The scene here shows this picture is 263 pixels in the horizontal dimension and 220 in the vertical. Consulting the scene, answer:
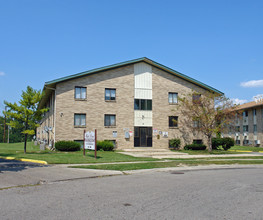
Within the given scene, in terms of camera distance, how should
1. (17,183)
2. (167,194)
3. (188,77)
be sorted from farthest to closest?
1. (188,77)
2. (17,183)
3. (167,194)

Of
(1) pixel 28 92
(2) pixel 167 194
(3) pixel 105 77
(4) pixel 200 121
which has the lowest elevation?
(2) pixel 167 194

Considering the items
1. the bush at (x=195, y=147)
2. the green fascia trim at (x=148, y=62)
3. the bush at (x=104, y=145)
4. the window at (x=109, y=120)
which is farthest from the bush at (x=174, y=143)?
the bush at (x=104, y=145)

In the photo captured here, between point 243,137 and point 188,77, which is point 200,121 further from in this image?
point 243,137

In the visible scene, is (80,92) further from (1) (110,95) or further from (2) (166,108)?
(2) (166,108)

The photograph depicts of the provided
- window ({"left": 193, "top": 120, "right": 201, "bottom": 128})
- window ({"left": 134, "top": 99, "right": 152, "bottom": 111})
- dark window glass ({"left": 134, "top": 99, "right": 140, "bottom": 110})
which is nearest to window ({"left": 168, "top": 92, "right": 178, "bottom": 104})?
window ({"left": 134, "top": 99, "right": 152, "bottom": 111})

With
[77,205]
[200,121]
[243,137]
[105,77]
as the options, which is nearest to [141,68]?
[105,77]

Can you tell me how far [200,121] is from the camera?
93.8 ft

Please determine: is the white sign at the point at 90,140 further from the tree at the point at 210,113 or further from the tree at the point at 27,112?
the tree at the point at 210,113

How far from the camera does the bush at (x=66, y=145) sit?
24.5 m

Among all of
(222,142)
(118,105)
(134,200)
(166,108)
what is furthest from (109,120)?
(134,200)

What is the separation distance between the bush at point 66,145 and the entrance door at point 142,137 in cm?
681

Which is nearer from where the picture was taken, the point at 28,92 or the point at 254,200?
the point at 254,200

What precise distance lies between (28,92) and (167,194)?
17143 millimetres

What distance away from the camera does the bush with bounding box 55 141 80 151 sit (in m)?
24.5
